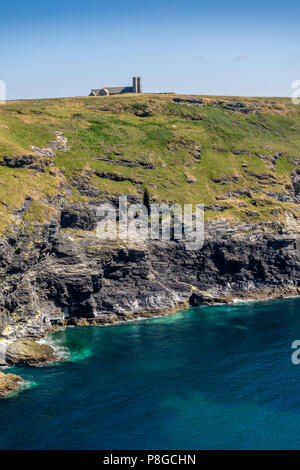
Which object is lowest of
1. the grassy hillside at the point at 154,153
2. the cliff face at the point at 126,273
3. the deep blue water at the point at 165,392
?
the deep blue water at the point at 165,392

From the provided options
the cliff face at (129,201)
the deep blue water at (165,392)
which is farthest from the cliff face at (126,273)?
the deep blue water at (165,392)

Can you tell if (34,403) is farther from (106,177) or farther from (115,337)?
(106,177)

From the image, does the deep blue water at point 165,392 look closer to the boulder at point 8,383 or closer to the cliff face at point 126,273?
the boulder at point 8,383

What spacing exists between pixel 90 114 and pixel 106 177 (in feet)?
123

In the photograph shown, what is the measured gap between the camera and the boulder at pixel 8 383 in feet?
209

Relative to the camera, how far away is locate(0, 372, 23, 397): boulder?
2511 inches

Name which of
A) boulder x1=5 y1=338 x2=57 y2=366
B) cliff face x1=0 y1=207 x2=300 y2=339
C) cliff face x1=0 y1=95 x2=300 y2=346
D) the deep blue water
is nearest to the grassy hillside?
cliff face x1=0 y1=95 x2=300 y2=346

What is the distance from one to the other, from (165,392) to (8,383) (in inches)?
871

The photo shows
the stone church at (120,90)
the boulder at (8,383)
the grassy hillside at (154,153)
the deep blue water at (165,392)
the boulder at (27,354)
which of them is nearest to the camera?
the deep blue water at (165,392)

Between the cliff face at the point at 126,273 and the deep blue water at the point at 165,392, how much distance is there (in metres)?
6.56

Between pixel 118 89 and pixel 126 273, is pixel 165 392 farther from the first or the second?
pixel 118 89

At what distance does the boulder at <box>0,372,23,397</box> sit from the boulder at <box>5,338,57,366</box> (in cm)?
689

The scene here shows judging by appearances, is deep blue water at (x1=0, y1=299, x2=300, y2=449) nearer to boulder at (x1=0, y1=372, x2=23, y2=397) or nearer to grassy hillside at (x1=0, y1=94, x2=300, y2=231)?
boulder at (x1=0, y1=372, x2=23, y2=397)

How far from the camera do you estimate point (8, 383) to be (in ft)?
213
